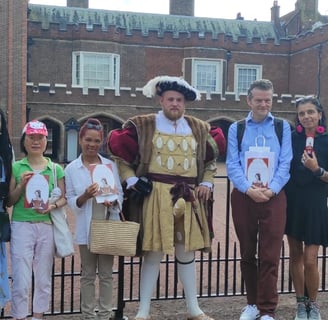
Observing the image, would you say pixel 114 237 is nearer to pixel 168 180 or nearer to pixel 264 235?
pixel 168 180

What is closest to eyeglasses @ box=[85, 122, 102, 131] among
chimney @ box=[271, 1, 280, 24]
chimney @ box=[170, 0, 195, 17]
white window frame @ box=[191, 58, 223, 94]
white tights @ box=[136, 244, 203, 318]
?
white tights @ box=[136, 244, 203, 318]

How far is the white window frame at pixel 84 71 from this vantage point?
2795cm

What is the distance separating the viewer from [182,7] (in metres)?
32.8

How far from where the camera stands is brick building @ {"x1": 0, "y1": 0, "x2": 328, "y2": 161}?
24.6 meters

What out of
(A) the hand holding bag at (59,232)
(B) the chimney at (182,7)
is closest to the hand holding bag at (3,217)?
(A) the hand holding bag at (59,232)

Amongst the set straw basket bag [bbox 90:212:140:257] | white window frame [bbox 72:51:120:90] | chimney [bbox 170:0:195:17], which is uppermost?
chimney [bbox 170:0:195:17]

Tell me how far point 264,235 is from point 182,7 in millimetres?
31035

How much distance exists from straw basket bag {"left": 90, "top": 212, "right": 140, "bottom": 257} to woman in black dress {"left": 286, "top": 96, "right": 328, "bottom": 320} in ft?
4.52

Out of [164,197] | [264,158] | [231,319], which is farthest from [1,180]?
[231,319]

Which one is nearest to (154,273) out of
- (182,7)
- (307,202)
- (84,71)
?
(307,202)

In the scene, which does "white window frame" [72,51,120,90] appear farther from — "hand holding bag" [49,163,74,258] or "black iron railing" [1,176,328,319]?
"hand holding bag" [49,163,74,258]

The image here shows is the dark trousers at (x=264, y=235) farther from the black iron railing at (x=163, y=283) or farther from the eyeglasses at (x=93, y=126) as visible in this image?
the eyeglasses at (x=93, y=126)

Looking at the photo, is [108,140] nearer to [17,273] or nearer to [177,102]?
[177,102]

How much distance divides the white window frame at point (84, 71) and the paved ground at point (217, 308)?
2402cm
